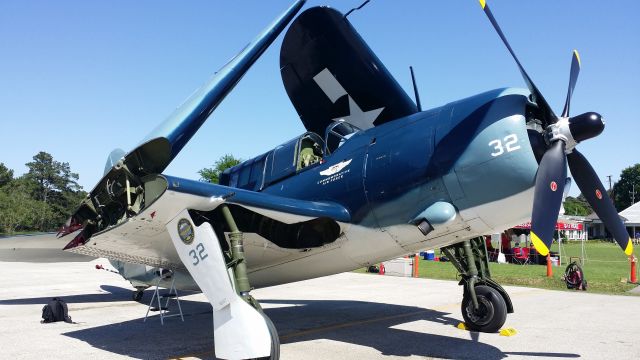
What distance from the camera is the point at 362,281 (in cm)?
1812

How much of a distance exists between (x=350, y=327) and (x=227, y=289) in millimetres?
3577

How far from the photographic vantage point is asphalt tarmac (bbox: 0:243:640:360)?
6.59 metres

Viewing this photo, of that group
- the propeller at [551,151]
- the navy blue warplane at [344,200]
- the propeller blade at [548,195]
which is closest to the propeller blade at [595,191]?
the navy blue warplane at [344,200]

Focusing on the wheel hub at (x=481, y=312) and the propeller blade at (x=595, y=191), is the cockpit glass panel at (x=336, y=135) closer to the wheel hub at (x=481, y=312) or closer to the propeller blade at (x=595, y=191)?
the propeller blade at (x=595, y=191)

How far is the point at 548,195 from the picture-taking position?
208 inches

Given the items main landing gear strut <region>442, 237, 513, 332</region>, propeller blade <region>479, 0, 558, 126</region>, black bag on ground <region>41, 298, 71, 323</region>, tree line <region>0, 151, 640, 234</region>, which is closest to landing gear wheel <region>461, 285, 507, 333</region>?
main landing gear strut <region>442, 237, 513, 332</region>

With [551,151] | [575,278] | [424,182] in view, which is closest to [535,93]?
[551,151]

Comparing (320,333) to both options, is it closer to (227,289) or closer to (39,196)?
(227,289)

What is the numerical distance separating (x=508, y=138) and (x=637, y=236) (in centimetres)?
8105

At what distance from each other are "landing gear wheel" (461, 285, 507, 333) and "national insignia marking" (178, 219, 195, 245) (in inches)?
187

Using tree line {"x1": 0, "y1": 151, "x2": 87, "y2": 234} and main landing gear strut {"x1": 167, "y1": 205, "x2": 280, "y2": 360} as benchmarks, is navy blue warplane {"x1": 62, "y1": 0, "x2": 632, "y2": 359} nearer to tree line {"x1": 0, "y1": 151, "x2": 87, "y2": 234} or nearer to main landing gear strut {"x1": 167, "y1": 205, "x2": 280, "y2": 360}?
main landing gear strut {"x1": 167, "y1": 205, "x2": 280, "y2": 360}

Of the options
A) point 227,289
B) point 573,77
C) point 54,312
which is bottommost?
point 54,312

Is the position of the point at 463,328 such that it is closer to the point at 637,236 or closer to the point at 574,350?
the point at 574,350

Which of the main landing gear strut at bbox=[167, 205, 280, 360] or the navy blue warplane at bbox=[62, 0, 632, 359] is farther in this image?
the navy blue warplane at bbox=[62, 0, 632, 359]
